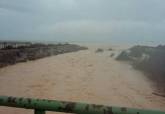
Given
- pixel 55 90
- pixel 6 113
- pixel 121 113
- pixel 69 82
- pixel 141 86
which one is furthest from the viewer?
pixel 69 82

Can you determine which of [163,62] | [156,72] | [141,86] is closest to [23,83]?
[141,86]

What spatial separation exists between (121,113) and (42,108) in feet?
1.80

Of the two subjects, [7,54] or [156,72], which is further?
[7,54]

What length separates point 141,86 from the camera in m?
18.0

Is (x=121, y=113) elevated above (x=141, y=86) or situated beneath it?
elevated above

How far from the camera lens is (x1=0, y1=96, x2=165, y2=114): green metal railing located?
1838 mm

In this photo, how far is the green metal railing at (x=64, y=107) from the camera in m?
1.84

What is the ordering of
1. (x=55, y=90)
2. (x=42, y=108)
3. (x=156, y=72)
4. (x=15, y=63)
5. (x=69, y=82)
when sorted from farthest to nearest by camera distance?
(x=15, y=63), (x=156, y=72), (x=69, y=82), (x=55, y=90), (x=42, y=108)

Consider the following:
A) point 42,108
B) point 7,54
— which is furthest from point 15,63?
point 42,108

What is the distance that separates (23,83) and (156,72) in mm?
10014

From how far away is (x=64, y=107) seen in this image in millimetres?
1978

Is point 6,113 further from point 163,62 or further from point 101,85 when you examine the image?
point 163,62

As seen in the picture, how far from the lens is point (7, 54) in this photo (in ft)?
101

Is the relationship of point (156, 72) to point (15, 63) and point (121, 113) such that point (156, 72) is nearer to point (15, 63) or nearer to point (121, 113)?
point (15, 63)
